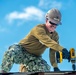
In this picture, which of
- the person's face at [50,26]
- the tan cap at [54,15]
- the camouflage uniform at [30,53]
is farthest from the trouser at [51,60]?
the tan cap at [54,15]

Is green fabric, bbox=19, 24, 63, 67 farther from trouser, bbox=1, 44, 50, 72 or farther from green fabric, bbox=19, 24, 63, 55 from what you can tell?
trouser, bbox=1, 44, 50, 72

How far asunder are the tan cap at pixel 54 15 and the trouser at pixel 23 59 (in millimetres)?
892

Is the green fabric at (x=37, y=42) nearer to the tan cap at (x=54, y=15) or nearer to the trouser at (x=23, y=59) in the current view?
the trouser at (x=23, y=59)

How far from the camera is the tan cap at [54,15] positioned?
19.7 ft

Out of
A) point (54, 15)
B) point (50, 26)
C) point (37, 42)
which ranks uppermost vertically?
point (54, 15)

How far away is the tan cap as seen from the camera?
6.02 metres

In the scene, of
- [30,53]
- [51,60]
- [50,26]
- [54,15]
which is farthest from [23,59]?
[54,15]

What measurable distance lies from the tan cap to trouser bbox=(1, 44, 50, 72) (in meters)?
0.89

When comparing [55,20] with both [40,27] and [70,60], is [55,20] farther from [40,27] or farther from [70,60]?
[70,60]

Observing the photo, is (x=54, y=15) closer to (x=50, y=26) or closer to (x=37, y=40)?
(x=50, y=26)

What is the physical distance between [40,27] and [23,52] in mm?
728

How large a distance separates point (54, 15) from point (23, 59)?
116 cm

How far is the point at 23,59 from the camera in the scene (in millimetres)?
6281

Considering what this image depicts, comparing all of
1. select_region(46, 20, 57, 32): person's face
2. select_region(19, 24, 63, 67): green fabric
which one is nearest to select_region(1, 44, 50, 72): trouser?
select_region(19, 24, 63, 67): green fabric
